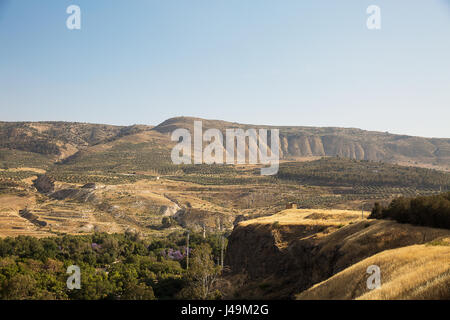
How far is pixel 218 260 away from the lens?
1790 inches

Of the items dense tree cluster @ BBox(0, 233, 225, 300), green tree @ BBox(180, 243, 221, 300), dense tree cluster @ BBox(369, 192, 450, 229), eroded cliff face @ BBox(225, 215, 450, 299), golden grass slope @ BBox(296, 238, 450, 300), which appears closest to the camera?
golden grass slope @ BBox(296, 238, 450, 300)

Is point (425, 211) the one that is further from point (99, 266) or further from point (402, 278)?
point (99, 266)

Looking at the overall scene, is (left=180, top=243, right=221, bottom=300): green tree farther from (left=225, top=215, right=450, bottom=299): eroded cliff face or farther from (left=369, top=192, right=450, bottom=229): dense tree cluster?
(left=369, top=192, right=450, bottom=229): dense tree cluster

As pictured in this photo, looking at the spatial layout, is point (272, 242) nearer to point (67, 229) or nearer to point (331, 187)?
point (67, 229)

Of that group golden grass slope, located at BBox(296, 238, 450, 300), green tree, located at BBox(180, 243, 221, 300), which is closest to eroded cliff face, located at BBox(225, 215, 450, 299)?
green tree, located at BBox(180, 243, 221, 300)

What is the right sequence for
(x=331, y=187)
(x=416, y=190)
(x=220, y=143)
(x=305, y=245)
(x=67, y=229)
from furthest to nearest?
1. (x=220, y=143)
2. (x=331, y=187)
3. (x=416, y=190)
4. (x=67, y=229)
5. (x=305, y=245)

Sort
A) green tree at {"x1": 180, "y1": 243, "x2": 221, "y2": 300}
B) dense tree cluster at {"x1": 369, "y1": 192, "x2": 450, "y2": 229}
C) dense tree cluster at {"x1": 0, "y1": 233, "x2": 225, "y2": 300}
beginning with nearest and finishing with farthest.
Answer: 1. dense tree cluster at {"x1": 369, "y1": 192, "x2": 450, "y2": 229}
2. green tree at {"x1": 180, "y1": 243, "x2": 221, "y2": 300}
3. dense tree cluster at {"x1": 0, "y1": 233, "x2": 225, "y2": 300}

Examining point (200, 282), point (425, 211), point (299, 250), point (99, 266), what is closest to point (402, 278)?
point (425, 211)

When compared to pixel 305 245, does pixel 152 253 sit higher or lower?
lower

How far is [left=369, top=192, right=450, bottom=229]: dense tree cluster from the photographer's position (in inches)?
728

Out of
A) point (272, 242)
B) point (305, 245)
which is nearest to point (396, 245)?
point (305, 245)

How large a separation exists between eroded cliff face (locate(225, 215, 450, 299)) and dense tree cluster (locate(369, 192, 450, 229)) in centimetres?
58

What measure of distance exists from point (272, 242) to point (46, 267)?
91.2 ft

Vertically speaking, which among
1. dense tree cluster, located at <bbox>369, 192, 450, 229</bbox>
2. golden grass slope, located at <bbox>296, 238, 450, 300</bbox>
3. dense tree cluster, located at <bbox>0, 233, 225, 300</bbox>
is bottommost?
dense tree cluster, located at <bbox>0, 233, 225, 300</bbox>
